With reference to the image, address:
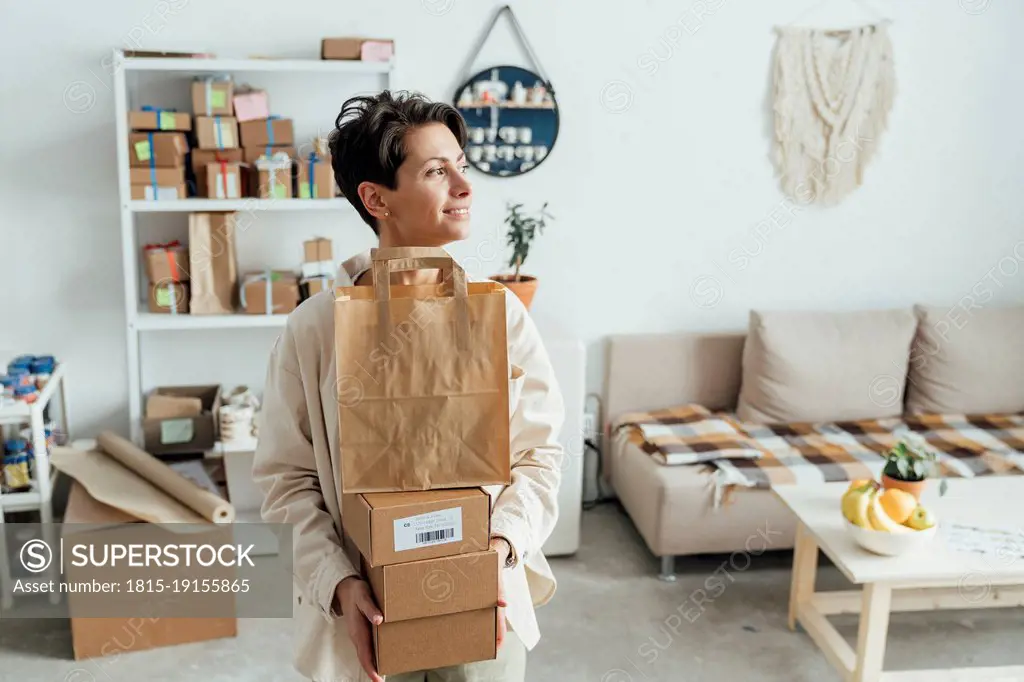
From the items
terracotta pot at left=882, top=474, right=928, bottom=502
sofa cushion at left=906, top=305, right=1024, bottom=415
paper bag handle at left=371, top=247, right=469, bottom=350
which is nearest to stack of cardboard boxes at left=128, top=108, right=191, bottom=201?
paper bag handle at left=371, top=247, right=469, bottom=350

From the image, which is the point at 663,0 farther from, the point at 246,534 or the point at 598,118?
the point at 246,534

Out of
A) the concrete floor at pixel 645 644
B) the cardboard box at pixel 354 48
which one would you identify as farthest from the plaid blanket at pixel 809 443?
the cardboard box at pixel 354 48

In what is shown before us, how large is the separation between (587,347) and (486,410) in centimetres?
232

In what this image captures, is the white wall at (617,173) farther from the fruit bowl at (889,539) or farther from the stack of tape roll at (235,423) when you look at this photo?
the fruit bowl at (889,539)

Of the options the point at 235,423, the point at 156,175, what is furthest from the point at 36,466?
the point at 156,175

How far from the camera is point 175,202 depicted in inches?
108

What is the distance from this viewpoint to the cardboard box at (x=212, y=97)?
2.75 m

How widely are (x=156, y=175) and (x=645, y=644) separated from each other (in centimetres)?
195

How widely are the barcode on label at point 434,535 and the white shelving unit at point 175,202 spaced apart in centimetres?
185

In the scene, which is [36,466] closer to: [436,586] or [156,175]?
[156,175]

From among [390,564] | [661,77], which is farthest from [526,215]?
[390,564]

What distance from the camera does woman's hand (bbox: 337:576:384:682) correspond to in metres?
1.14

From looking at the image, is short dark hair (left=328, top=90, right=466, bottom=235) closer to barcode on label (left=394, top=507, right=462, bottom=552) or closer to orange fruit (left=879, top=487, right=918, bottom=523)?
barcode on label (left=394, top=507, right=462, bottom=552)

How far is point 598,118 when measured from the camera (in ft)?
10.6
